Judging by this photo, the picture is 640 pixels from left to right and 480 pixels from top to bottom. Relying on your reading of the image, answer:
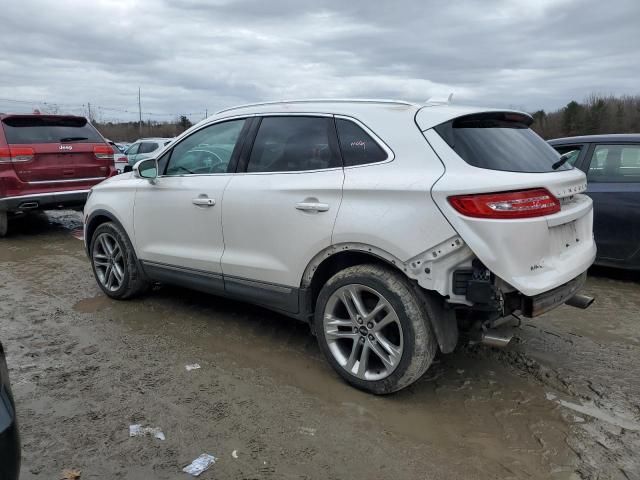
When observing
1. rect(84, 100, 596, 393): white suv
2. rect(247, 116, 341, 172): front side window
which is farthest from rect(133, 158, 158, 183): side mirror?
rect(247, 116, 341, 172): front side window

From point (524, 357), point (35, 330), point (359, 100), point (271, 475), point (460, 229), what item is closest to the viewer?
point (271, 475)

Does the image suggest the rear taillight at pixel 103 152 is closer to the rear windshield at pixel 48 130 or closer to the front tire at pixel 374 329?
the rear windshield at pixel 48 130

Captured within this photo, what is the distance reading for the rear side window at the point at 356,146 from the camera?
131 inches

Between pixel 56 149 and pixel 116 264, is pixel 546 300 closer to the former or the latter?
pixel 116 264

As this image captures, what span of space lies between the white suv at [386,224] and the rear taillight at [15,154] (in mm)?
4693

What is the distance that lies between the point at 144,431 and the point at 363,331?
4.56ft

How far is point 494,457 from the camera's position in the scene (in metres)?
2.77

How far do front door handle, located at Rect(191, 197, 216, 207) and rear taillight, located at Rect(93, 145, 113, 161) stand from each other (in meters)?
5.12

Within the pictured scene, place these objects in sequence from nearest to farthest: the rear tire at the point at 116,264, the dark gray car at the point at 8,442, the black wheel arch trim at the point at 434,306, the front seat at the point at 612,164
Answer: the dark gray car at the point at 8,442 < the black wheel arch trim at the point at 434,306 < the rear tire at the point at 116,264 < the front seat at the point at 612,164

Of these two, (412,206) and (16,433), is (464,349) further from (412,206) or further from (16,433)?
(16,433)

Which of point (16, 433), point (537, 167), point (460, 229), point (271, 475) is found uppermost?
point (537, 167)

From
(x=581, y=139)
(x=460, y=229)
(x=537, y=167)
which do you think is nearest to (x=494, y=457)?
(x=460, y=229)

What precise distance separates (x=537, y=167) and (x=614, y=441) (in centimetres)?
159

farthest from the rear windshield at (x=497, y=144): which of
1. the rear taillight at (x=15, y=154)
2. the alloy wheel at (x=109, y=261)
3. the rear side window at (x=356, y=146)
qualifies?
the rear taillight at (x=15, y=154)
